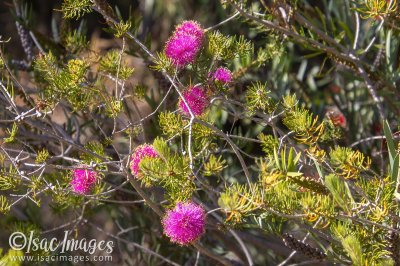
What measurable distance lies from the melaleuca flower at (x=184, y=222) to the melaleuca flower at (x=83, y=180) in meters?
0.19

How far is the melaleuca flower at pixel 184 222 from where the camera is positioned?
1.14 metres

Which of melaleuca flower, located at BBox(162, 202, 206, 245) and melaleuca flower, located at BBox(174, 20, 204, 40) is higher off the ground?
melaleuca flower, located at BBox(174, 20, 204, 40)

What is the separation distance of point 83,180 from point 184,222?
0.23 meters

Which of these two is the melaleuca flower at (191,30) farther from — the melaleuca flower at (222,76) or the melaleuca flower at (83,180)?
the melaleuca flower at (83,180)

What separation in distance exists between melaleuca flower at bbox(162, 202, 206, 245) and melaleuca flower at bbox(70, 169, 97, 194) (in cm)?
19

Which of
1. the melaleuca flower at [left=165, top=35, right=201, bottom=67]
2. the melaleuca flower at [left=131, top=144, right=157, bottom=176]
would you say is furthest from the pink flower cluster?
the melaleuca flower at [left=131, top=144, right=157, bottom=176]

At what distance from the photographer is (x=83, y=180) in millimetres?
1272

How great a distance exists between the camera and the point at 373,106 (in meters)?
2.05

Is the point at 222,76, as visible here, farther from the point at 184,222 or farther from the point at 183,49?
the point at 184,222

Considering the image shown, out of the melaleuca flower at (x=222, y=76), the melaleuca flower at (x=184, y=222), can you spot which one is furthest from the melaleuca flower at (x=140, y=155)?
the melaleuca flower at (x=222, y=76)

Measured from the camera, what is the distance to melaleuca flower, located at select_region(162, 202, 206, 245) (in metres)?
1.14

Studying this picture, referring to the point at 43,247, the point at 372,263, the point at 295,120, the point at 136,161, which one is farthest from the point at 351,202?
the point at 43,247

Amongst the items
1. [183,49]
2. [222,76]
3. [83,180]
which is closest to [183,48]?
[183,49]

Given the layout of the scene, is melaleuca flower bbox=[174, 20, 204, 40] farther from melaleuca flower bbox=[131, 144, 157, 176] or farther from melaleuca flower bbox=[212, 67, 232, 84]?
melaleuca flower bbox=[131, 144, 157, 176]
